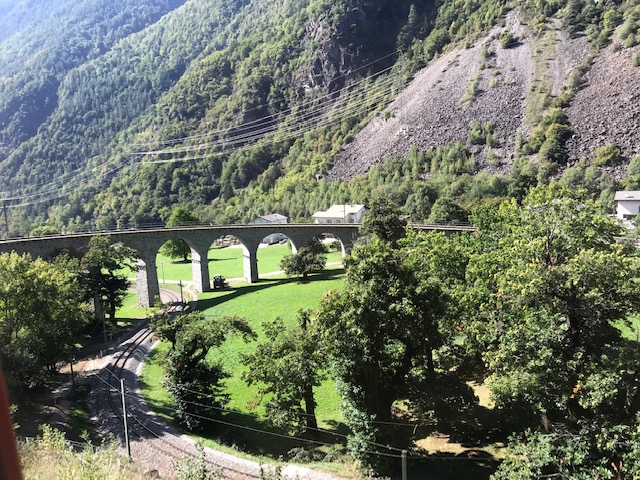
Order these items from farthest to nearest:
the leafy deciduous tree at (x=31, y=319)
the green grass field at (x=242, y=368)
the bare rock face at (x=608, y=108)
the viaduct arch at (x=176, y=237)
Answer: the bare rock face at (x=608, y=108), the viaduct arch at (x=176, y=237), the leafy deciduous tree at (x=31, y=319), the green grass field at (x=242, y=368)

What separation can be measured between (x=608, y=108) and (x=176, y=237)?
256ft

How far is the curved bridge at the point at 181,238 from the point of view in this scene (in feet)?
140

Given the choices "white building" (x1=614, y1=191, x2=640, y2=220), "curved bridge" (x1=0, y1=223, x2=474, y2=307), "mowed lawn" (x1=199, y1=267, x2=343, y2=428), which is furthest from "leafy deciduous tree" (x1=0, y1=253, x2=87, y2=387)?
"white building" (x1=614, y1=191, x2=640, y2=220)

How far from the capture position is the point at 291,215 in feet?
326

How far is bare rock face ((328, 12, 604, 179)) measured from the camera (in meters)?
95.5

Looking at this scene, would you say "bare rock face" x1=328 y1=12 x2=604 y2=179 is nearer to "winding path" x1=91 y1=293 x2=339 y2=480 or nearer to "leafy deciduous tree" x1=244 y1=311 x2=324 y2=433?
"winding path" x1=91 y1=293 x2=339 y2=480

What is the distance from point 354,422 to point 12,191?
16835cm

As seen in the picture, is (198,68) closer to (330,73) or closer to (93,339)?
(330,73)

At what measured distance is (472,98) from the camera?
4031 inches

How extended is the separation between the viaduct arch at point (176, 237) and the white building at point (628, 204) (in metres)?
34.4

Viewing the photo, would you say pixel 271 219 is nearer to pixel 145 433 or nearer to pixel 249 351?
pixel 249 351

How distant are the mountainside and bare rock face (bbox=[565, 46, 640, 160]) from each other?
317 millimetres

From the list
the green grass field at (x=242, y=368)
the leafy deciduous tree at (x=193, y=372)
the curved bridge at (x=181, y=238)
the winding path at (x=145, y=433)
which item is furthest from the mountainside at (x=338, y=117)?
the leafy deciduous tree at (x=193, y=372)

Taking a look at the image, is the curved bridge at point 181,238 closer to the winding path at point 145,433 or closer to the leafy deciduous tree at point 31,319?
the winding path at point 145,433
